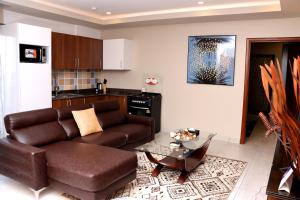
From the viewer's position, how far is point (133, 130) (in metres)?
4.26

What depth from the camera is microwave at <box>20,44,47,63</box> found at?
4383 millimetres

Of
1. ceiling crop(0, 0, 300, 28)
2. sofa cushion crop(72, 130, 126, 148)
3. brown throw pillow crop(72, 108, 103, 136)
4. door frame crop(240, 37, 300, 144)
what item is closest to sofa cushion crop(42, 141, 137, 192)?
sofa cushion crop(72, 130, 126, 148)

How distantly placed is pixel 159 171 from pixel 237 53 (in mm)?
2863

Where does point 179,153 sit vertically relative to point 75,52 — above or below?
below

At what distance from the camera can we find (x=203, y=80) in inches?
210

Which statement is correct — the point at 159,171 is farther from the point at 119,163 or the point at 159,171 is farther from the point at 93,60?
the point at 93,60

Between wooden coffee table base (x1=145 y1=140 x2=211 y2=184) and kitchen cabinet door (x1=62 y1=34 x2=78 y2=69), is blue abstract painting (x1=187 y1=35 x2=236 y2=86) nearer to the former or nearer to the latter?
wooden coffee table base (x1=145 y1=140 x2=211 y2=184)

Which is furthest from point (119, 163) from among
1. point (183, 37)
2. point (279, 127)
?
point (183, 37)

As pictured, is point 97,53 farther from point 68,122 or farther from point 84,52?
point 68,122

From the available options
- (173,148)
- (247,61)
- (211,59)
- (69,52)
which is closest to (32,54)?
(69,52)

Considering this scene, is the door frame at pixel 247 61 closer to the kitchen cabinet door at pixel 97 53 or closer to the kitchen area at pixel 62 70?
the kitchen area at pixel 62 70

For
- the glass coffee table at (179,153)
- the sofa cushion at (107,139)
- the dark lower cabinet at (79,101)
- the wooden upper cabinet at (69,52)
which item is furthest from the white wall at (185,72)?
the sofa cushion at (107,139)

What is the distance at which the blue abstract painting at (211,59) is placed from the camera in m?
5.05

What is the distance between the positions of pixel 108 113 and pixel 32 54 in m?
1.66
